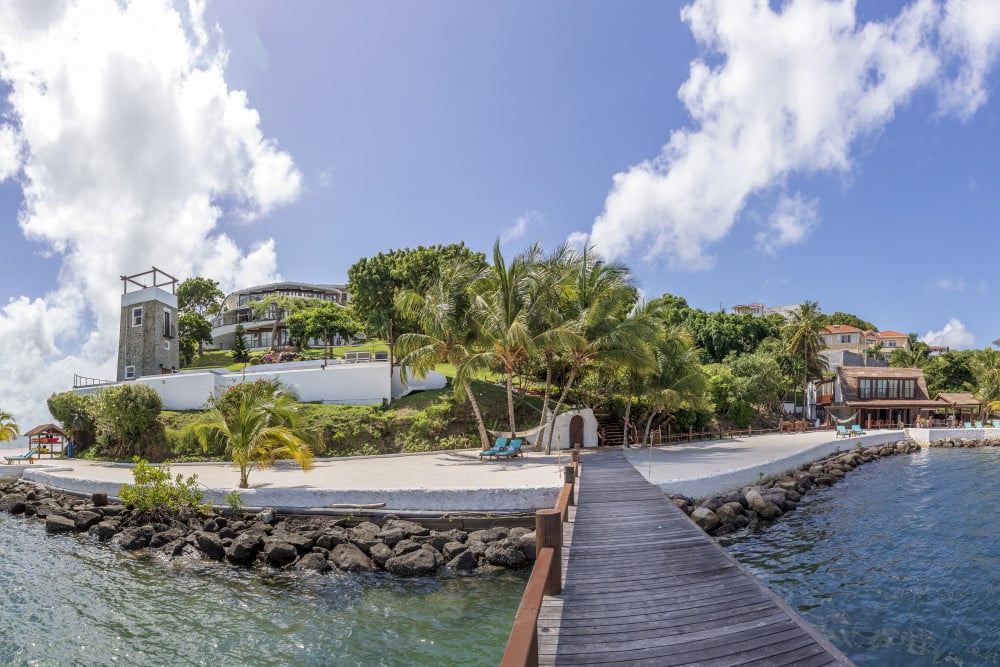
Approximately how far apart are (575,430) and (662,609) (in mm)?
16259

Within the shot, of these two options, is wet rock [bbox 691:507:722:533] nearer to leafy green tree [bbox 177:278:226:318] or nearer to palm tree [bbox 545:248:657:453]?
palm tree [bbox 545:248:657:453]

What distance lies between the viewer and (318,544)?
38.3ft

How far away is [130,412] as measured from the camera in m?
22.5

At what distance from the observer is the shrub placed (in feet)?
44.8

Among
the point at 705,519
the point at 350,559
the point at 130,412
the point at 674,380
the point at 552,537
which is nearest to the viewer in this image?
the point at 552,537

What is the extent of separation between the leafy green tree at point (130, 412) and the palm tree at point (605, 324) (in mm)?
17093

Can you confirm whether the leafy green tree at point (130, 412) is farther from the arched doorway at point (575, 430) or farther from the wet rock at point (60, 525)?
the arched doorway at point (575, 430)

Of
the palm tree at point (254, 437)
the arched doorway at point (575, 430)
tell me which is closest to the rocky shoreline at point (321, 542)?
the palm tree at point (254, 437)

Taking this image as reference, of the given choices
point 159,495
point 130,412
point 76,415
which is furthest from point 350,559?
point 76,415

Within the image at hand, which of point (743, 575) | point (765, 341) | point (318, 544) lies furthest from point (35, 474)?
point (765, 341)

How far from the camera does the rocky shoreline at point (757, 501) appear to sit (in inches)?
524

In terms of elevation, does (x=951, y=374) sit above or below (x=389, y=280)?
below

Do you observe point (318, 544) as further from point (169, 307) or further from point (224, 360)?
point (224, 360)

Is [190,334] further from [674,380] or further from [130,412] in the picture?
[674,380]
